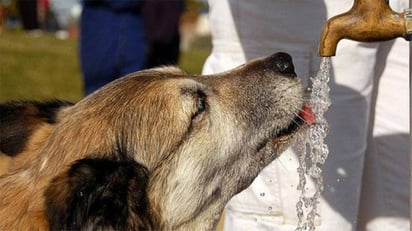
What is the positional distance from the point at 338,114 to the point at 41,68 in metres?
10.5

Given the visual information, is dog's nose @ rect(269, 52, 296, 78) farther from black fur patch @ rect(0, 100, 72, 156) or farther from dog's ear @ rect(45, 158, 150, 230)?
black fur patch @ rect(0, 100, 72, 156)

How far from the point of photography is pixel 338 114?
10.2 ft

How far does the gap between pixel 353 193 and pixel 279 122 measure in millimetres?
525

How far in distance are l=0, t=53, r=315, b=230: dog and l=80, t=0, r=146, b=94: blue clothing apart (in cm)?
286

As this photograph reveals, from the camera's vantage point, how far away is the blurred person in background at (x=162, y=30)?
603 centimetres

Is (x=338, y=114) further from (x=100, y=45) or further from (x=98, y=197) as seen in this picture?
(x=100, y=45)

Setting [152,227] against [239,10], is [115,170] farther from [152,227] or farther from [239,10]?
[239,10]

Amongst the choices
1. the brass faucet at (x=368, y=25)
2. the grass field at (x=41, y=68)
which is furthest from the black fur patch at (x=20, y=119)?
the grass field at (x=41, y=68)

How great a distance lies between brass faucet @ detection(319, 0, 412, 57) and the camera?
2379 mm

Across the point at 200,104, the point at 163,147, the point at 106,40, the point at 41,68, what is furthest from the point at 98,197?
the point at 41,68

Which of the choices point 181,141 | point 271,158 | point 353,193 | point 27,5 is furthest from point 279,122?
point 27,5

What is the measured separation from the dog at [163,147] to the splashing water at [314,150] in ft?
0.15

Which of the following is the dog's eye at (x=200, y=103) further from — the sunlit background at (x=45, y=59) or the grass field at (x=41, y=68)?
the grass field at (x=41, y=68)

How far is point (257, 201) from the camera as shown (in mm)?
3225
